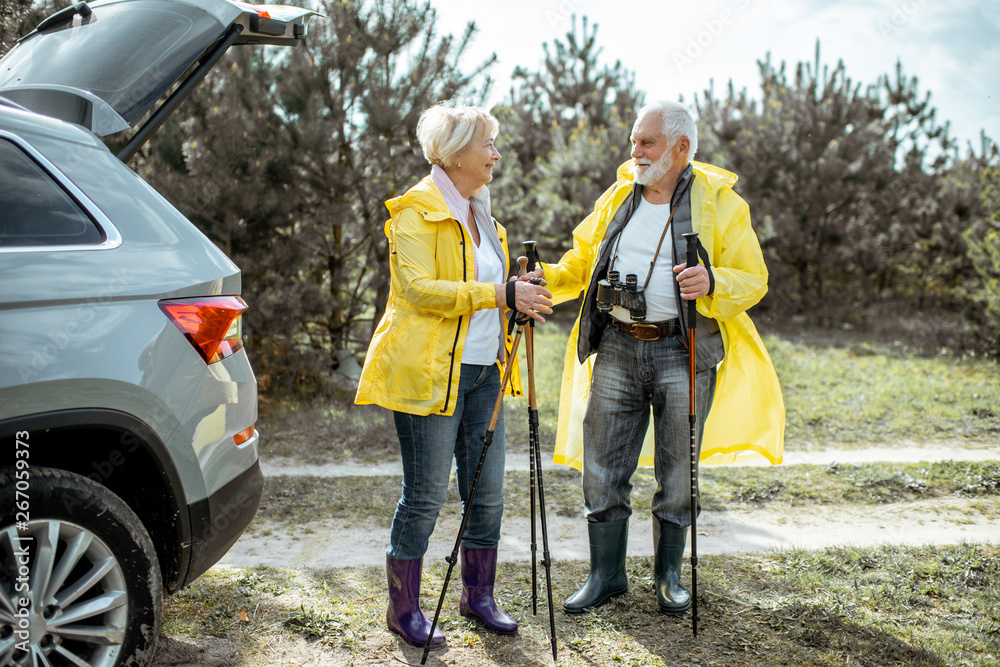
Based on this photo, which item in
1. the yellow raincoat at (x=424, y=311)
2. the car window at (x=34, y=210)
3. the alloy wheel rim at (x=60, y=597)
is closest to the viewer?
the alloy wheel rim at (x=60, y=597)

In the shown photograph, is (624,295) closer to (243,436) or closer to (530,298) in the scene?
(530,298)

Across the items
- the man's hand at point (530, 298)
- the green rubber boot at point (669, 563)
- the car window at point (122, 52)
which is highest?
the car window at point (122, 52)

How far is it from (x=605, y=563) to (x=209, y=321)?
2.03 m

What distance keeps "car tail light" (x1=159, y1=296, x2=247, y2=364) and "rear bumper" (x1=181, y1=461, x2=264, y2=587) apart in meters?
0.44

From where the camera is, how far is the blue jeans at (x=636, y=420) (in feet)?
10.5

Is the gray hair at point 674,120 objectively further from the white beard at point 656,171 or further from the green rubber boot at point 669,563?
the green rubber boot at point 669,563

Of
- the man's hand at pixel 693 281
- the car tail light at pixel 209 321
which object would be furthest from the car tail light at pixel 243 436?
the man's hand at pixel 693 281

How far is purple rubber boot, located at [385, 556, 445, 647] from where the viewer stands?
113 inches

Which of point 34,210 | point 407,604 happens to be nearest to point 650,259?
point 407,604

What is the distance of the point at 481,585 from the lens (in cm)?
305

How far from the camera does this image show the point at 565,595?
11.2 ft

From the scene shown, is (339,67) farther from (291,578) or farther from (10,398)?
(10,398)

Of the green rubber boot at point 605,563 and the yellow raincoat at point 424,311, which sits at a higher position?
the yellow raincoat at point 424,311

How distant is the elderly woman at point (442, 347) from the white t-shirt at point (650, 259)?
1.91 feet
